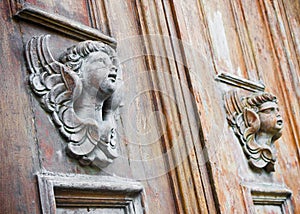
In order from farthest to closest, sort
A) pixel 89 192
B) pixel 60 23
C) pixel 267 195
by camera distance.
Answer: pixel 267 195, pixel 60 23, pixel 89 192

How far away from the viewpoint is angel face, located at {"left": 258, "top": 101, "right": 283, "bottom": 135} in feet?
6.70

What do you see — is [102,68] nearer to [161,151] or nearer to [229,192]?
[161,151]

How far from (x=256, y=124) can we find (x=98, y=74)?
69cm

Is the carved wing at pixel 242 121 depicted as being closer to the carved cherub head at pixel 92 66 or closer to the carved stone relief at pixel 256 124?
the carved stone relief at pixel 256 124

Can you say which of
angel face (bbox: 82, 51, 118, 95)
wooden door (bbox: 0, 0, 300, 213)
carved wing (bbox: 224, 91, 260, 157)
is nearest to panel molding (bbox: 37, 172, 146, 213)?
wooden door (bbox: 0, 0, 300, 213)

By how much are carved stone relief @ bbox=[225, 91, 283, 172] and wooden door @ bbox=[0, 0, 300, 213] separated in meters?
0.02

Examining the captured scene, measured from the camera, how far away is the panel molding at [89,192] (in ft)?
4.33

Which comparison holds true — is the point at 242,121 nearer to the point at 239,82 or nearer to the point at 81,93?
the point at 239,82

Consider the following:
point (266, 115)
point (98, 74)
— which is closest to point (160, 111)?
point (98, 74)

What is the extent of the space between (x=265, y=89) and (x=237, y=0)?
0.33 metres

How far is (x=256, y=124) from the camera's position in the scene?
6.66ft

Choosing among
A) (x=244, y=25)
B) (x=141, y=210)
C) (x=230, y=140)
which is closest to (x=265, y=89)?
(x=244, y=25)

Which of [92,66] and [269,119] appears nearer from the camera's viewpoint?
[92,66]

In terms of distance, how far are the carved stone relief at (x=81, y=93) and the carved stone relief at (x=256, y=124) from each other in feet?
1.80
